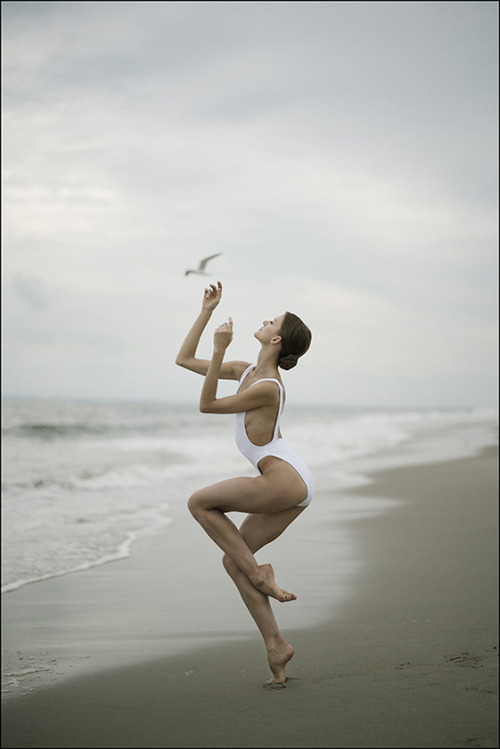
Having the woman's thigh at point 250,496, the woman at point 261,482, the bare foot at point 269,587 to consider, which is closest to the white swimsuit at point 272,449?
the woman at point 261,482

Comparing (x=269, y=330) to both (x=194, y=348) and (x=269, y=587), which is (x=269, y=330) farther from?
(x=269, y=587)

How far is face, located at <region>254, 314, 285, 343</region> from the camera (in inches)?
179

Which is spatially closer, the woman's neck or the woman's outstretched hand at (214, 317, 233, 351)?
the woman's outstretched hand at (214, 317, 233, 351)

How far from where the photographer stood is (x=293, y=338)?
4.51 m

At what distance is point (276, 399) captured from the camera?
14.4ft

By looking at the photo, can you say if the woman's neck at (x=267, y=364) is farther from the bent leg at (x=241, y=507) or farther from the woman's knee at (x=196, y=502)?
the woman's knee at (x=196, y=502)

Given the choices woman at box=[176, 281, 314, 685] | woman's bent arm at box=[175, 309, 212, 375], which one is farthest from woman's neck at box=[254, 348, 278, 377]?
woman's bent arm at box=[175, 309, 212, 375]

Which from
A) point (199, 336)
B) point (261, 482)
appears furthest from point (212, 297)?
point (261, 482)

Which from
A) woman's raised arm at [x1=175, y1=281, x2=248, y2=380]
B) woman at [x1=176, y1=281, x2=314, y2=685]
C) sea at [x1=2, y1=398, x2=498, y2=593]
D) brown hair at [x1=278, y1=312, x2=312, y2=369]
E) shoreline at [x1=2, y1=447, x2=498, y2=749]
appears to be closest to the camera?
shoreline at [x1=2, y1=447, x2=498, y2=749]

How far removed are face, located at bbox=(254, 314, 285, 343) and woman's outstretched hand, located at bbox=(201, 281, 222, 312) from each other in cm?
32

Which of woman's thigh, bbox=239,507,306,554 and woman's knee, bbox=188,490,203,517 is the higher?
woman's knee, bbox=188,490,203,517

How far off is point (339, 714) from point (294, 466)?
134 centimetres

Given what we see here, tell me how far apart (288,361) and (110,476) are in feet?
47.2

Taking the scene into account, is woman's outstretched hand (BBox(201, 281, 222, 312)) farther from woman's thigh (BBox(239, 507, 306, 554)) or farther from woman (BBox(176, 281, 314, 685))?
woman's thigh (BBox(239, 507, 306, 554))
